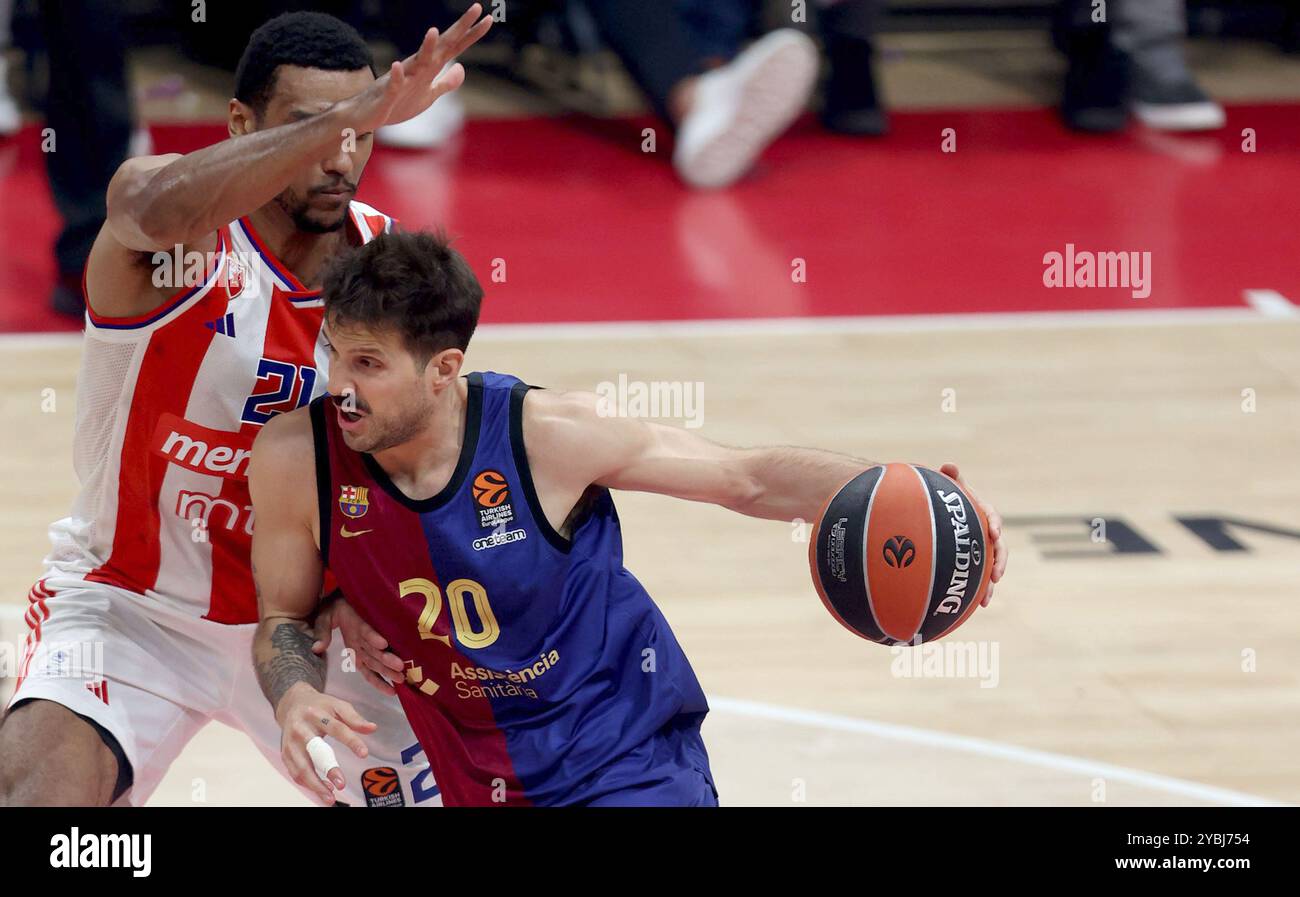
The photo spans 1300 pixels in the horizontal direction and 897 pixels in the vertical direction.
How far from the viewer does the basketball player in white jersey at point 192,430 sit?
378 cm

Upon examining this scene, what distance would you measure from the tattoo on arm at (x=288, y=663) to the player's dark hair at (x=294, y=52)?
3.63 feet

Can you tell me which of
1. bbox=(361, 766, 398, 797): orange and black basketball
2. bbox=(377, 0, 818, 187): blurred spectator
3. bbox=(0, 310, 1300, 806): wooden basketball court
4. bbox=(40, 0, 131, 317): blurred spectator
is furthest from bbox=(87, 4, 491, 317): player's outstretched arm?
bbox=(377, 0, 818, 187): blurred spectator

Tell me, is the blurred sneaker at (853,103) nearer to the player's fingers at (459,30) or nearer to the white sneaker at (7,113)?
the white sneaker at (7,113)

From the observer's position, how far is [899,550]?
3826 millimetres

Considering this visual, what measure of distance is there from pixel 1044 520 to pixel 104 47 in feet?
14.9

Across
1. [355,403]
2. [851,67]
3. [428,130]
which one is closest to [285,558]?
[355,403]

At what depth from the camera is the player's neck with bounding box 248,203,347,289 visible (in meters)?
4.14

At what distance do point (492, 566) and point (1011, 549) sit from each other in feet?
11.2

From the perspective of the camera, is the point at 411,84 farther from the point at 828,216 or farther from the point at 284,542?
the point at 828,216

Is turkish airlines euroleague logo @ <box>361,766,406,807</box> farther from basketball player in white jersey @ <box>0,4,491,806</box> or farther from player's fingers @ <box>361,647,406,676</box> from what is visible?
player's fingers @ <box>361,647,406,676</box>

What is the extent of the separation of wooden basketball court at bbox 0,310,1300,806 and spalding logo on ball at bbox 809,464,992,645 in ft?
4.65

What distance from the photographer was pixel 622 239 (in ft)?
33.6

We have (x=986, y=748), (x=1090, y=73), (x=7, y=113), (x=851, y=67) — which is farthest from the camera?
(x=1090, y=73)

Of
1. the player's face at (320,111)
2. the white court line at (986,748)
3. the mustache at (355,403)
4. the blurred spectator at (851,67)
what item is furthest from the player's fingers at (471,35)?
the blurred spectator at (851,67)
